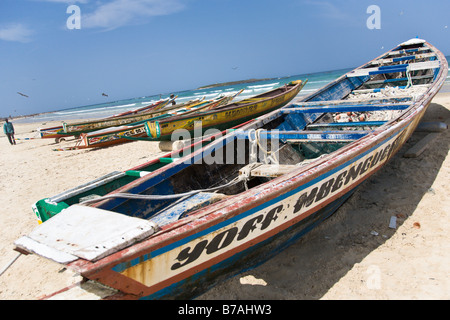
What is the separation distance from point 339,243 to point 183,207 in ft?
5.95

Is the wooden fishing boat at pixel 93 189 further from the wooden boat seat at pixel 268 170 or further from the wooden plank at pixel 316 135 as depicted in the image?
the wooden boat seat at pixel 268 170

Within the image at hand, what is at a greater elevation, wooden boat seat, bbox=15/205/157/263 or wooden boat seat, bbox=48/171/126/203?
wooden boat seat, bbox=15/205/157/263

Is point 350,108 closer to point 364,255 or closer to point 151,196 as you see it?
point 364,255

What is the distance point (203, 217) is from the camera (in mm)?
2062

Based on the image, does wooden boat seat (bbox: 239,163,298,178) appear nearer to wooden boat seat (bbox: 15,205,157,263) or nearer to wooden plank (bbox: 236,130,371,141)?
wooden plank (bbox: 236,130,371,141)

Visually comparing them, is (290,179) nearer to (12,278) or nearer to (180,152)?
(180,152)

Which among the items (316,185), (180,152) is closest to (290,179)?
(316,185)

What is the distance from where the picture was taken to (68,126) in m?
12.3

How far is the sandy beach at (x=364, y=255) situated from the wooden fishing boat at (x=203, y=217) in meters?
0.32

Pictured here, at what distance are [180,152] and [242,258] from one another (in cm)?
198

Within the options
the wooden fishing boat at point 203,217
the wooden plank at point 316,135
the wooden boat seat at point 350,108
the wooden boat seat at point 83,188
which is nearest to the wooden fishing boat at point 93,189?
the wooden boat seat at point 83,188

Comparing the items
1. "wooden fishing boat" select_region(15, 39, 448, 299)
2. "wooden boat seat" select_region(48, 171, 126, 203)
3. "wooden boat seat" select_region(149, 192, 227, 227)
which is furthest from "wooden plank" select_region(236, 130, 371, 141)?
"wooden boat seat" select_region(48, 171, 126, 203)

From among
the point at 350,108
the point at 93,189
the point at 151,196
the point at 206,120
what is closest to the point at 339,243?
the point at 151,196

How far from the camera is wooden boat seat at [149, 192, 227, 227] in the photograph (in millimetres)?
2807
